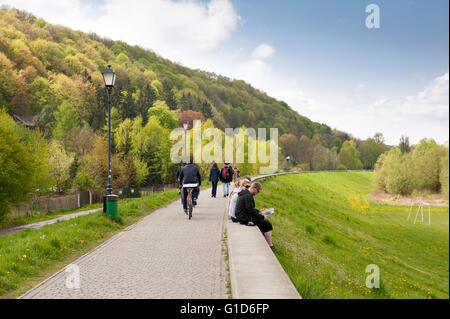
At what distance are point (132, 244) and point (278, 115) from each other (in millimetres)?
146728

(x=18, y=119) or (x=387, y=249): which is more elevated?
(x=18, y=119)

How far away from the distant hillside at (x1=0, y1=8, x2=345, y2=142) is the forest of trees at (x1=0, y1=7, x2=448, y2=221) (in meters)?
0.24

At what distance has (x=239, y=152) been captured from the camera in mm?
63469

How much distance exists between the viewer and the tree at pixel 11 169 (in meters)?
28.0

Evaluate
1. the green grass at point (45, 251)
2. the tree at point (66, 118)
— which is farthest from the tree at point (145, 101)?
the green grass at point (45, 251)

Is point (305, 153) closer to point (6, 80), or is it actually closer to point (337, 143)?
point (337, 143)

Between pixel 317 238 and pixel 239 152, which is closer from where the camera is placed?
pixel 317 238

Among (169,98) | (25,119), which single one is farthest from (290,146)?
(25,119)

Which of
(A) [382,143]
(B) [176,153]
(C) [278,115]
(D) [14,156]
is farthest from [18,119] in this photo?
(A) [382,143]

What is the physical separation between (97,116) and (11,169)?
196ft

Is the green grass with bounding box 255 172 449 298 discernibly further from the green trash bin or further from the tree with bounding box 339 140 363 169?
the tree with bounding box 339 140 363 169

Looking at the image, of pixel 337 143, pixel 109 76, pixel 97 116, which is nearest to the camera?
pixel 109 76

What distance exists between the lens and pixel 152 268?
6898 mm
